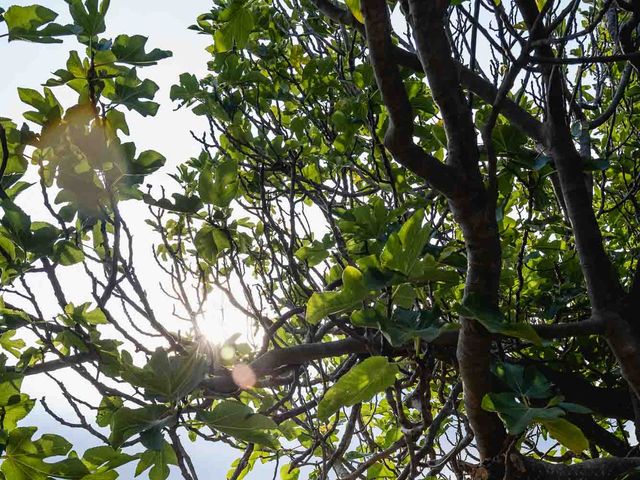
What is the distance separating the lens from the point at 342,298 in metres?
1.13

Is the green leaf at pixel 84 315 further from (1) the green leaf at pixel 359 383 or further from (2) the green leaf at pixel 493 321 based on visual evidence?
(2) the green leaf at pixel 493 321

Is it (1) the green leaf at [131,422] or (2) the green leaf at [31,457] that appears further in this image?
(2) the green leaf at [31,457]

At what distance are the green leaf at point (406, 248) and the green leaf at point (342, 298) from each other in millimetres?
64

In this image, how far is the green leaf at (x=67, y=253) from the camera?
1.48 meters

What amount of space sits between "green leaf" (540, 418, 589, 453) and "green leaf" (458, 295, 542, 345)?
221mm

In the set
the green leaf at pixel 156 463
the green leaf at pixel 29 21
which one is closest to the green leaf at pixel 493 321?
the green leaf at pixel 156 463

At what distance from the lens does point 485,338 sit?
1427mm

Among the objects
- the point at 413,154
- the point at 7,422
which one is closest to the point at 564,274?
the point at 413,154

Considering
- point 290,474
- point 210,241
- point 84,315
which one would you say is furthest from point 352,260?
point 290,474

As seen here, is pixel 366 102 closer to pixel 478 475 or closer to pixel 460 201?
pixel 460 201

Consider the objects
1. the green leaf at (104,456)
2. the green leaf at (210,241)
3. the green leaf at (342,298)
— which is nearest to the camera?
the green leaf at (342,298)

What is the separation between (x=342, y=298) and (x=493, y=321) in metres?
0.30

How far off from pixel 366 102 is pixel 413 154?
37.9 inches

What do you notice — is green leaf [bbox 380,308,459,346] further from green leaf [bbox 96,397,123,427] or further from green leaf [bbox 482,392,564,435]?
green leaf [bbox 96,397,123,427]
